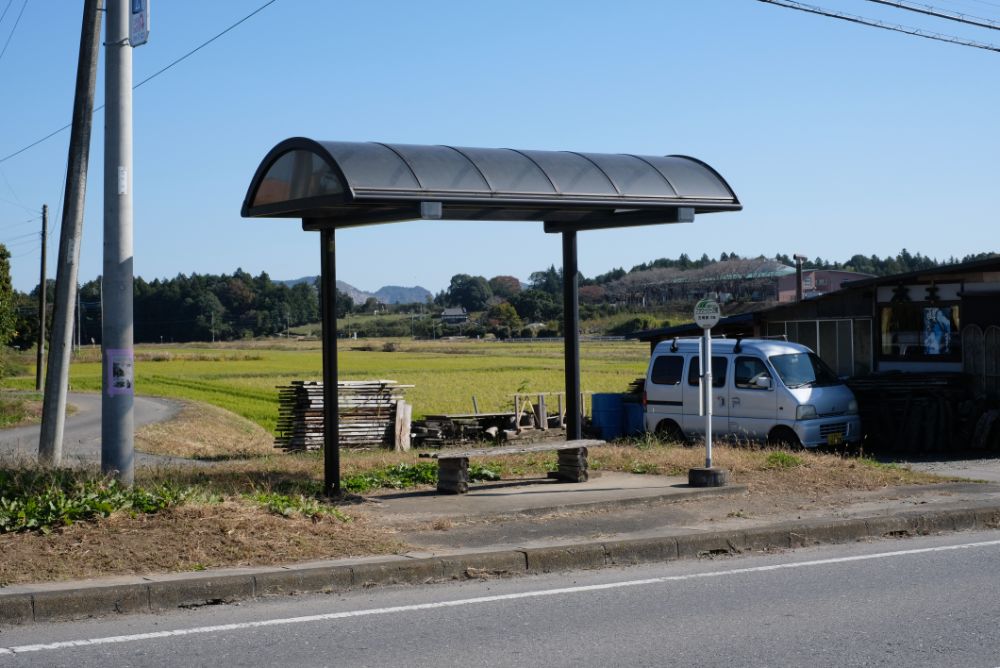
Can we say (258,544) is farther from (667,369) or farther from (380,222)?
(667,369)

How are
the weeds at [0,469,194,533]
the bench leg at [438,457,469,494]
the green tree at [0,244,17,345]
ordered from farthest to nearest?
the green tree at [0,244,17,345] → the bench leg at [438,457,469,494] → the weeds at [0,469,194,533]

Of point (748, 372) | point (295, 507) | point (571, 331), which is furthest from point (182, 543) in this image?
point (748, 372)

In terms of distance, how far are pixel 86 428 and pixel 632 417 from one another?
17.6 m

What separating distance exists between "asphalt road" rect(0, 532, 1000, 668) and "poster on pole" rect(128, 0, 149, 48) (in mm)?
5676

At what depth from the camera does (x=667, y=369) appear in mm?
21016

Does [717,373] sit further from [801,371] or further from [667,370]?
[801,371]

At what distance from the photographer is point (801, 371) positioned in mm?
19531

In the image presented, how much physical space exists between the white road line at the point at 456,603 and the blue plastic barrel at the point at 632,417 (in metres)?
13.4

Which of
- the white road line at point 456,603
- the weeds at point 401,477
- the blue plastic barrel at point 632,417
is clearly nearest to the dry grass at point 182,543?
the white road line at point 456,603

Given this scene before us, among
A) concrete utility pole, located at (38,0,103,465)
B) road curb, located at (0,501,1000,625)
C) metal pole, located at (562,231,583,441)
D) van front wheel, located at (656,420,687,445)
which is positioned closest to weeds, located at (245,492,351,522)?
road curb, located at (0,501,1000,625)

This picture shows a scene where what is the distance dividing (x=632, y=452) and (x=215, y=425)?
22.3 metres

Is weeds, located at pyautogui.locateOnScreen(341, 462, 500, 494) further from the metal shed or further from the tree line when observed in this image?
the tree line

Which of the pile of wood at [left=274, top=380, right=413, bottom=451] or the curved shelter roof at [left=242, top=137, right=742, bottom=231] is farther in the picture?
the pile of wood at [left=274, top=380, right=413, bottom=451]

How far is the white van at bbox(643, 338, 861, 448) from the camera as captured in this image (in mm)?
19000
